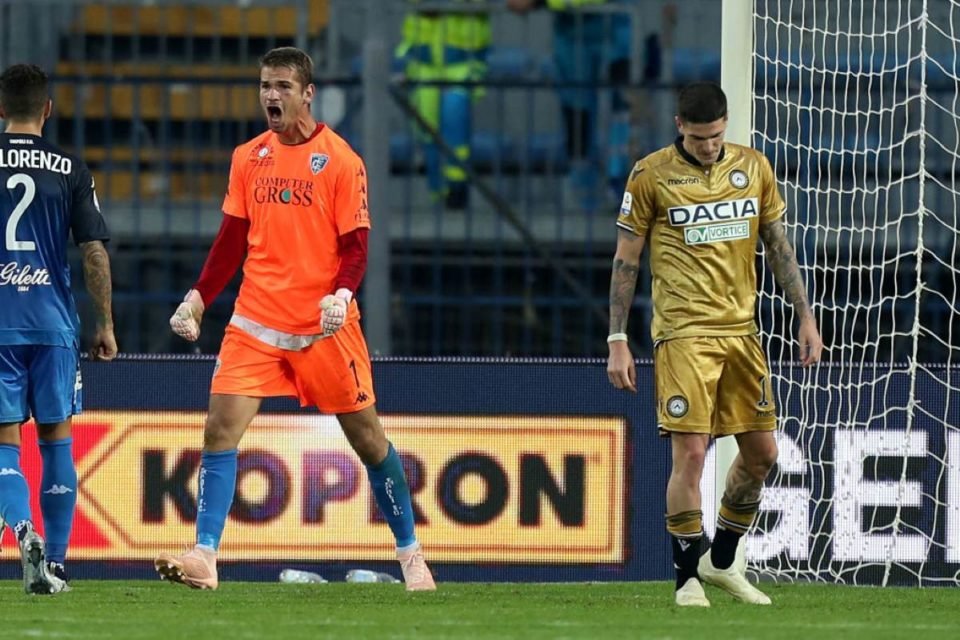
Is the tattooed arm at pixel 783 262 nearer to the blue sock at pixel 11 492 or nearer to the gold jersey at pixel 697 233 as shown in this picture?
the gold jersey at pixel 697 233

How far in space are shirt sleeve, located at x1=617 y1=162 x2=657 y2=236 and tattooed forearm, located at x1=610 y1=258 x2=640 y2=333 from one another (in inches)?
5.2

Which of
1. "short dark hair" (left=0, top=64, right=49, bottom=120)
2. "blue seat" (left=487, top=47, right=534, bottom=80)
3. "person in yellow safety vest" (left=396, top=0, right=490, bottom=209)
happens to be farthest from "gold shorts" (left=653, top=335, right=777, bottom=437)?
"blue seat" (left=487, top=47, right=534, bottom=80)

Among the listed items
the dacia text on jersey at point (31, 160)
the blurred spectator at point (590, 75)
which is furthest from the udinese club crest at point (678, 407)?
the blurred spectator at point (590, 75)

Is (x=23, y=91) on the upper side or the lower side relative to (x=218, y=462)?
upper

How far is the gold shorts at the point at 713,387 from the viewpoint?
697 cm

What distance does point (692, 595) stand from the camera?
7.12m

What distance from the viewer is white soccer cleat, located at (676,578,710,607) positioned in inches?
280

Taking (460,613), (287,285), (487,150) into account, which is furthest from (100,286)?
(487,150)

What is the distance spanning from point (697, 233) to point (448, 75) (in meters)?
5.46

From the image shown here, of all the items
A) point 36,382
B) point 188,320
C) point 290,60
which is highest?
point 290,60

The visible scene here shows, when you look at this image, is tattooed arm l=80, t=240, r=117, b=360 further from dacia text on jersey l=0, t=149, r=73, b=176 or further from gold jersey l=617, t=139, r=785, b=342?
gold jersey l=617, t=139, r=785, b=342

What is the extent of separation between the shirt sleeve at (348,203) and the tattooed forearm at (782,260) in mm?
1495

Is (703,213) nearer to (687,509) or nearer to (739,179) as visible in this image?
(739,179)

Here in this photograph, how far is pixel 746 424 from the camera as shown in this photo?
714 cm
